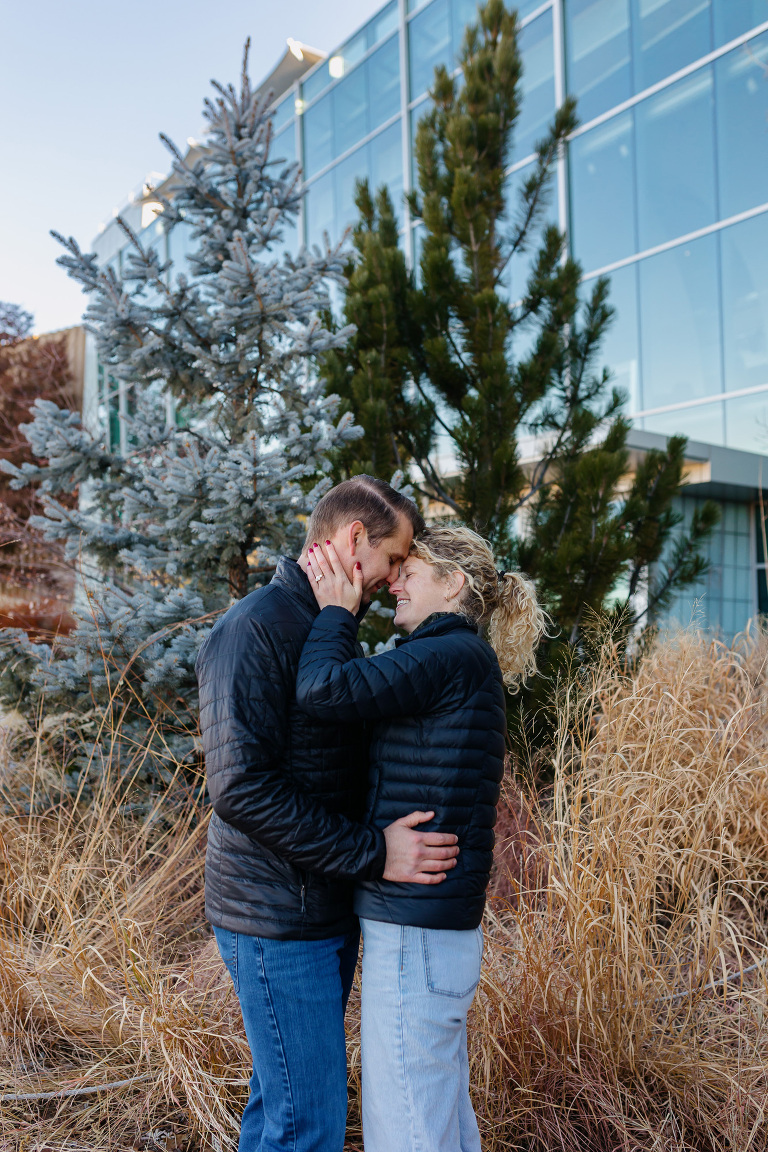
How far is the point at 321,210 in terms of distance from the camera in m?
14.4

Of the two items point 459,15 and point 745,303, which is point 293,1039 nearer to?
point 745,303

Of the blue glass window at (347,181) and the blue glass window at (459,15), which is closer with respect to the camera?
the blue glass window at (459,15)

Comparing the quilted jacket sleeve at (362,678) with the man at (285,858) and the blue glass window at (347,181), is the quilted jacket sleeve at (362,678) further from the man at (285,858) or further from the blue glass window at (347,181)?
the blue glass window at (347,181)

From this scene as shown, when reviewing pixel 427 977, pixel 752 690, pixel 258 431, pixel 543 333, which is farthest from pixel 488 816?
pixel 543 333

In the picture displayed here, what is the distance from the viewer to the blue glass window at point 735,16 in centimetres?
841

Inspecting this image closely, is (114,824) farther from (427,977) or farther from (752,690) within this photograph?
(752,690)

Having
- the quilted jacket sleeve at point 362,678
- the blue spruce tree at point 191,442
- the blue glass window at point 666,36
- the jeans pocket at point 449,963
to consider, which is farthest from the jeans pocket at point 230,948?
the blue glass window at point 666,36

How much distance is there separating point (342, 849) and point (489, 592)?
Answer: 71cm

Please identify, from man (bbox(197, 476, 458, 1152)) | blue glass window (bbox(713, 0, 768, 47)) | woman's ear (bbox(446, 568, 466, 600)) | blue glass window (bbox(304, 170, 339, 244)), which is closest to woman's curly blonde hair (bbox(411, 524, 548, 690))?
woman's ear (bbox(446, 568, 466, 600))

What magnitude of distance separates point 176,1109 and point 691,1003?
1562 millimetres

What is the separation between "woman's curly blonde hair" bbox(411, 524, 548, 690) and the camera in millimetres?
1820

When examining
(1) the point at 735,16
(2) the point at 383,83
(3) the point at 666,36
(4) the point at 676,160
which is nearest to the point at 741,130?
(4) the point at 676,160

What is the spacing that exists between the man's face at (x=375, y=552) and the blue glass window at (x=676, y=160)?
30.7 feet

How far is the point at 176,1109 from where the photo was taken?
7.59 ft
